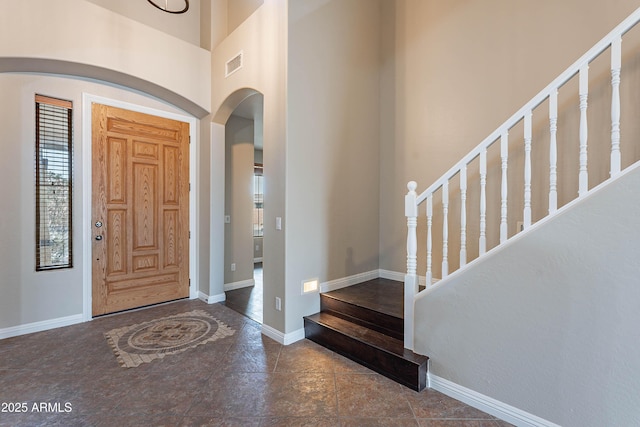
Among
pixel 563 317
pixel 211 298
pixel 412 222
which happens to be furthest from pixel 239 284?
pixel 563 317

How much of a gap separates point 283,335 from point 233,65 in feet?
10.6

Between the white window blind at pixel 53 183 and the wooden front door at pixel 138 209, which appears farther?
the wooden front door at pixel 138 209

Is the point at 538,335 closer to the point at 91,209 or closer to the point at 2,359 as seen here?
the point at 2,359

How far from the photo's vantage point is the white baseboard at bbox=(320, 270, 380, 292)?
325cm

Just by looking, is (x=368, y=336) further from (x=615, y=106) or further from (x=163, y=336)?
(x=615, y=106)

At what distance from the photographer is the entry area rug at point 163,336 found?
2.63 meters

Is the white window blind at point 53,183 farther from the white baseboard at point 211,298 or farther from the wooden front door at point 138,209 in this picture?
the white baseboard at point 211,298

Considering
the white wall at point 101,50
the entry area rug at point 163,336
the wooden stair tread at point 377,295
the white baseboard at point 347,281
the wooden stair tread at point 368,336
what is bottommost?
the entry area rug at point 163,336

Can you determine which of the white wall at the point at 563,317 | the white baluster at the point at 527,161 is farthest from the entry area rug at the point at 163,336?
the white baluster at the point at 527,161

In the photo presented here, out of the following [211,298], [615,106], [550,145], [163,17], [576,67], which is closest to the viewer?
[615,106]

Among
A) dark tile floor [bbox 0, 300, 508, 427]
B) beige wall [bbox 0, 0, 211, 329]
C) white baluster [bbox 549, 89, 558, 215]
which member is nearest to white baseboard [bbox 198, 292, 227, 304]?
dark tile floor [bbox 0, 300, 508, 427]

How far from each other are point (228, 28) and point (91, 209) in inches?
Answer: 120

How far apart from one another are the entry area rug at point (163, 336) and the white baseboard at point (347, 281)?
113cm

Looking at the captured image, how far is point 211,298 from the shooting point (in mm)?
4039
